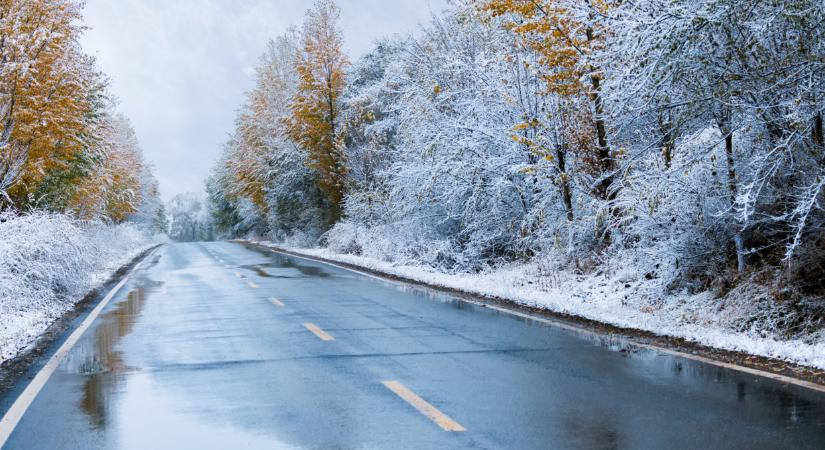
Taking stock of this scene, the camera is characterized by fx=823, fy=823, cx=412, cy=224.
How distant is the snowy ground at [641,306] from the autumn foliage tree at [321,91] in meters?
23.3

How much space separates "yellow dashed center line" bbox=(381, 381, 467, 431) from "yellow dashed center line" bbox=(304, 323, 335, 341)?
10.4ft

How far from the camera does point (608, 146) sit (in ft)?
52.7

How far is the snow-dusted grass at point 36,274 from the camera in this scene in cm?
1263

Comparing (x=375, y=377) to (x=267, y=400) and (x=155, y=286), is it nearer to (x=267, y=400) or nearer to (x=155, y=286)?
(x=267, y=400)

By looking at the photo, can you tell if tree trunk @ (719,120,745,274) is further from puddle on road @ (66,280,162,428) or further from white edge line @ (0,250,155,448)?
white edge line @ (0,250,155,448)

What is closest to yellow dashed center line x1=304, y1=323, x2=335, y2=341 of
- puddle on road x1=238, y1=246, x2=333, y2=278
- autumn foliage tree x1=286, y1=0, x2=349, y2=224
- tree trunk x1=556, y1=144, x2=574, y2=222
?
tree trunk x1=556, y1=144, x2=574, y2=222

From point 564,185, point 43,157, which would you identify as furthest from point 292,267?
point 564,185

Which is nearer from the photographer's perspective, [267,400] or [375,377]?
[267,400]

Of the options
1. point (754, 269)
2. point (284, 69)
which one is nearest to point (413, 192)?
point (754, 269)

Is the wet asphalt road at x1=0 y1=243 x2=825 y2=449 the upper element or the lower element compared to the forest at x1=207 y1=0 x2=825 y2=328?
lower

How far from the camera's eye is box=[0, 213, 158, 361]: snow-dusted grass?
41.4ft

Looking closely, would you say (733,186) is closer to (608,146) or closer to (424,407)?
(608,146)

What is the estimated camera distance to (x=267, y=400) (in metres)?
7.34

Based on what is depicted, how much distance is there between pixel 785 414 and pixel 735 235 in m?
5.87
